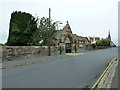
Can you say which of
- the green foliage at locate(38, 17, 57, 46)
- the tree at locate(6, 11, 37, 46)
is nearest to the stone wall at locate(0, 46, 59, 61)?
the tree at locate(6, 11, 37, 46)

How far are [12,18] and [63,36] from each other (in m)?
23.3

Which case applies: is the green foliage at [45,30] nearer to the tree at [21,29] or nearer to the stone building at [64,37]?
the tree at [21,29]

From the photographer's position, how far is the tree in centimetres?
3398

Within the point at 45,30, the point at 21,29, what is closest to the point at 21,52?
the point at 21,29

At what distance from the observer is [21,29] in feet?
120

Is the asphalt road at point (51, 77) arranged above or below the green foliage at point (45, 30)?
below

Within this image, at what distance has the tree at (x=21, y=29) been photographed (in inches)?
1338

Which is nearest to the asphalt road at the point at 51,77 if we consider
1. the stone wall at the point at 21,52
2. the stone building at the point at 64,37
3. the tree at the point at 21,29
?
the stone wall at the point at 21,52

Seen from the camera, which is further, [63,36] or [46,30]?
[63,36]

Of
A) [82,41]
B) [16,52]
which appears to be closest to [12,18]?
[16,52]

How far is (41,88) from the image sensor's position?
6535 mm

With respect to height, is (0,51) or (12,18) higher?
(12,18)

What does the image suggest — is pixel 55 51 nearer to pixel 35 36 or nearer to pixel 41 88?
pixel 35 36

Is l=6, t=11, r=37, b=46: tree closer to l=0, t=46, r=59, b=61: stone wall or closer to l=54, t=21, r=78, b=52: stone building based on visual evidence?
l=0, t=46, r=59, b=61: stone wall
